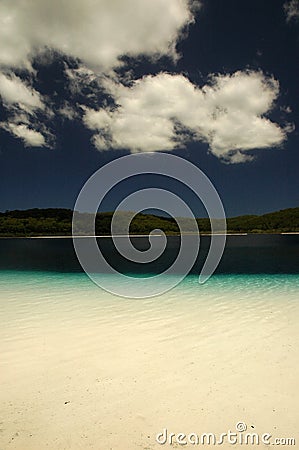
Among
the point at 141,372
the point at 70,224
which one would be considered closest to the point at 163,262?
the point at 141,372

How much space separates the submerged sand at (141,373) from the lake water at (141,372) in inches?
0.6

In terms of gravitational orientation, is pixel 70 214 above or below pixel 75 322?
above

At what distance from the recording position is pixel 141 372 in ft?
16.1

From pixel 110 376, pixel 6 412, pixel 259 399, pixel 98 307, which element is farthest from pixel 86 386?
pixel 98 307

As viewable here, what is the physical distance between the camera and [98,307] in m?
9.48

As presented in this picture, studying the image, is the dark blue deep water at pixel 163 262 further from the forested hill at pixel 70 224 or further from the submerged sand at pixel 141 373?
the forested hill at pixel 70 224

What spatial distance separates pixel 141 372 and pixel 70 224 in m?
140

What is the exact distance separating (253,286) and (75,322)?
8.68 metres

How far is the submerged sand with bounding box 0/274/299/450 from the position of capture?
353 centimetres

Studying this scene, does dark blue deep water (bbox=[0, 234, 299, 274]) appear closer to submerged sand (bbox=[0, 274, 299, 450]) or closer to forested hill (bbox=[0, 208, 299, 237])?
submerged sand (bbox=[0, 274, 299, 450])

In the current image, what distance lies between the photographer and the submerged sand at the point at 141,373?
353cm

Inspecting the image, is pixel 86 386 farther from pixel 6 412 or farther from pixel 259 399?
pixel 259 399

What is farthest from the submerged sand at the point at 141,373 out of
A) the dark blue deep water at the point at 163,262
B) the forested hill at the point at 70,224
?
the forested hill at the point at 70,224

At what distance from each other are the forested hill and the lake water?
12436 centimetres
